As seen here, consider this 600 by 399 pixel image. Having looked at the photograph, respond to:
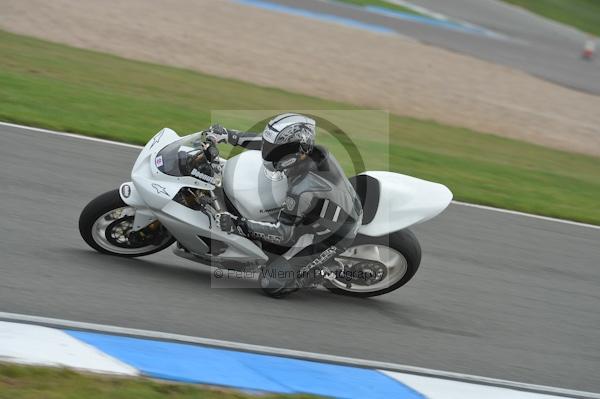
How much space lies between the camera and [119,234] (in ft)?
23.2

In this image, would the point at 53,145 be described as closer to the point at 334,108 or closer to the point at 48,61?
the point at 48,61

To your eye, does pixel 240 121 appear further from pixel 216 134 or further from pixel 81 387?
pixel 81 387

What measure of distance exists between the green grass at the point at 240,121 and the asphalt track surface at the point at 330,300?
5.60ft

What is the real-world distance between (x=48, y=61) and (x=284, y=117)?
915cm

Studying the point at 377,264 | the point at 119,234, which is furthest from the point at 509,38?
the point at 119,234

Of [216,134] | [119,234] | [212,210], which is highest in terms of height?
[216,134]

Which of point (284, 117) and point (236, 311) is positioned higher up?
point (284, 117)

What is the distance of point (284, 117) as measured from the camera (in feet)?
21.8

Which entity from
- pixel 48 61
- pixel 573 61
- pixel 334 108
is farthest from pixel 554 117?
pixel 48 61

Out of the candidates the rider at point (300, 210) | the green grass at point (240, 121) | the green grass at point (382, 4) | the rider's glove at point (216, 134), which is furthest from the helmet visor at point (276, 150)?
the green grass at point (382, 4)

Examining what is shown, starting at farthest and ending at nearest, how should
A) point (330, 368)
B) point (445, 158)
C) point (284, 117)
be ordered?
point (445, 158) < point (284, 117) < point (330, 368)

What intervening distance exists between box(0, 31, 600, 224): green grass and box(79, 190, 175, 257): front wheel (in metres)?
→ 2.35

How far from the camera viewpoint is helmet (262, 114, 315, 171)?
654 cm

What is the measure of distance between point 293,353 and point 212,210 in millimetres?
1337
